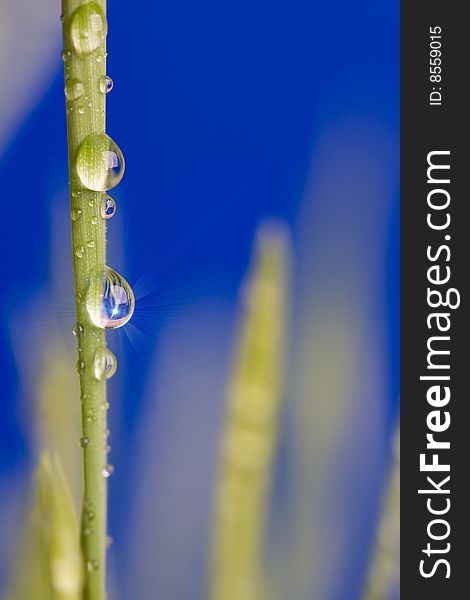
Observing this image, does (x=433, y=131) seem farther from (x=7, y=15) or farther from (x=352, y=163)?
(x=7, y=15)

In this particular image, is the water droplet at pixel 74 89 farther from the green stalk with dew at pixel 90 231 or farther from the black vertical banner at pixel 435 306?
the black vertical banner at pixel 435 306

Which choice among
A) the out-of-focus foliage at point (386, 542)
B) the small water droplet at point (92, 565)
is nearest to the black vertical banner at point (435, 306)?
the out-of-focus foliage at point (386, 542)

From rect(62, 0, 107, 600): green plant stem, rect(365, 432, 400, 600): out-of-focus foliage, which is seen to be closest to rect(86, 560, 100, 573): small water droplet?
rect(62, 0, 107, 600): green plant stem

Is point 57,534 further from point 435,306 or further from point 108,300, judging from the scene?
point 435,306

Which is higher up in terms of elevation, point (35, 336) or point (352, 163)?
point (352, 163)

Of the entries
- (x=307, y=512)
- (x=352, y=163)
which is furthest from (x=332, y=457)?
(x=352, y=163)
